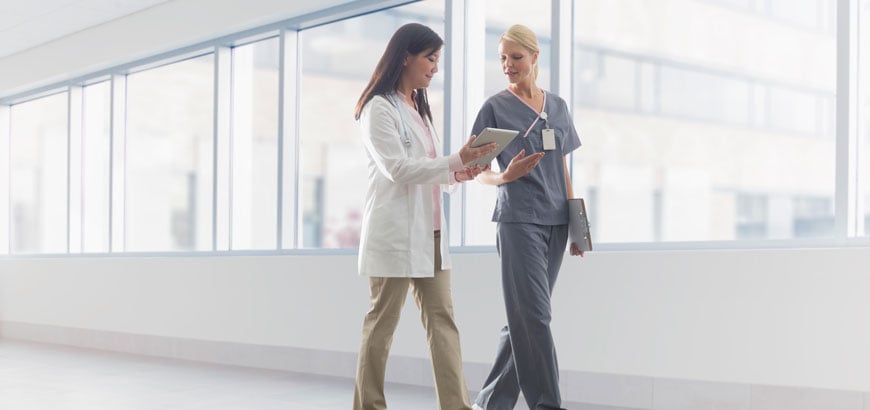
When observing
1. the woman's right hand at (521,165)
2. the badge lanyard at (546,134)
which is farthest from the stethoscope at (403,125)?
the badge lanyard at (546,134)

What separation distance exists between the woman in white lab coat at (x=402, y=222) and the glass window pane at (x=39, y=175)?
18.6 ft

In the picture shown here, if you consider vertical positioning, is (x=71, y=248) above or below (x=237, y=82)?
below

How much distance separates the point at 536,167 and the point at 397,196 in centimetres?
50

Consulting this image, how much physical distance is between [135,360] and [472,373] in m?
2.55

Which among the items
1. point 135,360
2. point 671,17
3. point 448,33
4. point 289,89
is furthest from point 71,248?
point 671,17

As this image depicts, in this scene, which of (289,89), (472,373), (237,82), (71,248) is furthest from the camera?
(71,248)

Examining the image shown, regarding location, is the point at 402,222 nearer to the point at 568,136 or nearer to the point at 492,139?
the point at 492,139

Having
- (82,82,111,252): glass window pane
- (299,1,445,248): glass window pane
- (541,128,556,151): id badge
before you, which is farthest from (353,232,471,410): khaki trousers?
(82,82,111,252): glass window pane

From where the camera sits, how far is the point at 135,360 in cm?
573

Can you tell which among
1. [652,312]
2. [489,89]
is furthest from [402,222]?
[489,89]

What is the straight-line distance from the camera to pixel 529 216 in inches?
114

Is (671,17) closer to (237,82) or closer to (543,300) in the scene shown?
(543,300)

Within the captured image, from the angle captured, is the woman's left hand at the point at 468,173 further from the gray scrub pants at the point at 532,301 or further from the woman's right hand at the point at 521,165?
the gray scrub pants at the point at 532,301

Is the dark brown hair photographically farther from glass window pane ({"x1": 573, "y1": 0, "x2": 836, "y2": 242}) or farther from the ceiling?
the ceiling
